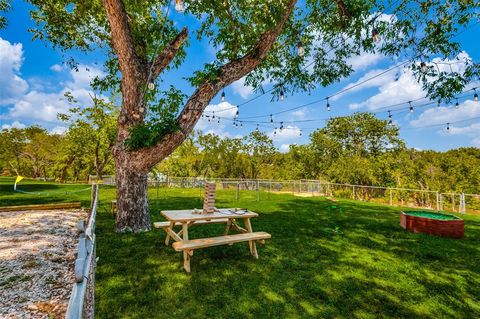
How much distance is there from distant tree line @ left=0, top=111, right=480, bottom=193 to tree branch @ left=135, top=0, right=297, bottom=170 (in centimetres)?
2488

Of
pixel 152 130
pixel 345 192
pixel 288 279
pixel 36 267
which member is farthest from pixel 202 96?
pixel 345 192

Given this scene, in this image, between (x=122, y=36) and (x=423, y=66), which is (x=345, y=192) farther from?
(x=122, y=36)

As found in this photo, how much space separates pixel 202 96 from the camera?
5.92m

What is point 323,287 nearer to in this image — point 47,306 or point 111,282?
point 111,282

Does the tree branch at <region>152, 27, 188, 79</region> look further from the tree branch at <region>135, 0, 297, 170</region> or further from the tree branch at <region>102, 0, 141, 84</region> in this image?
the tree branch at <region>135, 0, 297, 170</region>

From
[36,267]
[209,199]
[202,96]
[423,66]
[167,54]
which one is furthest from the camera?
[167,54]

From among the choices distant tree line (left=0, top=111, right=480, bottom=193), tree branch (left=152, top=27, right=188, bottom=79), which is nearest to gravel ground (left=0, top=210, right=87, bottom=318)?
tree branch (left=152, top=27, right=188, bottom=79)

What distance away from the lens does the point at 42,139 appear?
125 ft

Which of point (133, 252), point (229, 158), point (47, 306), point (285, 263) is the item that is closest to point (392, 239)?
point (285, 263)

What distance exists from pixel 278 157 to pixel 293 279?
139 ft

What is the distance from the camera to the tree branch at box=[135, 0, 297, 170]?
574 cm

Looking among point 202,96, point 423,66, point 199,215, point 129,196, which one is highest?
point 423,66

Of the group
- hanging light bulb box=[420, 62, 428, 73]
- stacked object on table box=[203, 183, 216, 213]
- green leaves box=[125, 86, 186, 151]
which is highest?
hanging light bulb box=[420, 62, 428, 73]

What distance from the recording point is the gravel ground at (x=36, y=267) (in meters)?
2.97
